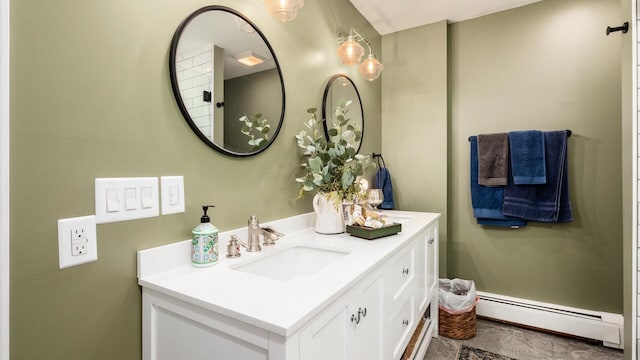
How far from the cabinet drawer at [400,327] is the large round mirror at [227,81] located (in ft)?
3.00

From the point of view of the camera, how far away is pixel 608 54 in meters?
2.01

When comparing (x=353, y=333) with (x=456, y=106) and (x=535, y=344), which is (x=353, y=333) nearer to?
(x=535, y=344)

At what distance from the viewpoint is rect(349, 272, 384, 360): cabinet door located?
926 millimetres

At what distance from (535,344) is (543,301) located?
35cm

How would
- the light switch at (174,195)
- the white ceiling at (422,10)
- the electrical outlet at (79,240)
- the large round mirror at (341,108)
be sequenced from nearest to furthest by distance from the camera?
the electrical outlet at (79,240) < the light switch at (174,195) < the large round mirror at (341,108) < the white ceiling at (422,10)

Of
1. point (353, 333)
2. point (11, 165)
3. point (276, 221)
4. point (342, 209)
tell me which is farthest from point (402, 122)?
point (11, 165)

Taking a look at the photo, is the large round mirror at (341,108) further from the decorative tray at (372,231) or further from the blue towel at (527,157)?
the blue towel at (527,157)

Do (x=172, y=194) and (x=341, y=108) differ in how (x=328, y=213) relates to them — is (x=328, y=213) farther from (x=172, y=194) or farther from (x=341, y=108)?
(x=172, y=194)

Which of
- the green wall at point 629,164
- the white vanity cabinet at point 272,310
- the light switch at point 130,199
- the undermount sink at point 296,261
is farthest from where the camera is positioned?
the green wall at point 629,164

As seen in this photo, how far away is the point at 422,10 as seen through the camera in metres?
2.29

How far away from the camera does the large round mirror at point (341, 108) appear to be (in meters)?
1.70

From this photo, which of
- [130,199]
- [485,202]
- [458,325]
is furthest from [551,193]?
[130,199]

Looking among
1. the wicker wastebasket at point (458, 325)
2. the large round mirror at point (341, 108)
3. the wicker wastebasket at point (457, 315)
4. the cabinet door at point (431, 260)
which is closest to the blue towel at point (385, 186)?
the large round mirror at point (341, 108)

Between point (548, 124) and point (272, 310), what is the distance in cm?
239
